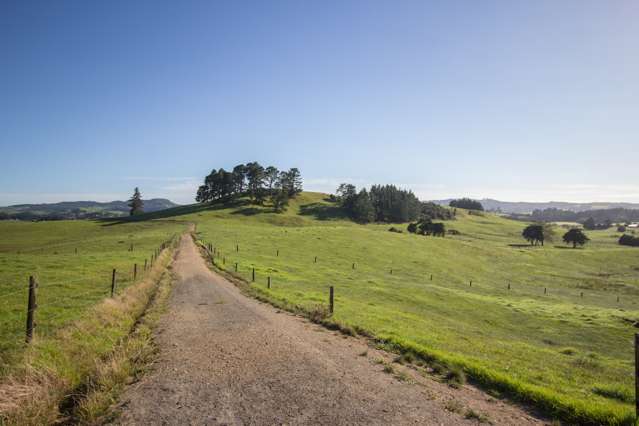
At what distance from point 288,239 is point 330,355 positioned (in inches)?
2266

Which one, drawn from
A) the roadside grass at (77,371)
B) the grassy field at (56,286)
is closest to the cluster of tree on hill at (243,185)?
the grassy field at (56,286)

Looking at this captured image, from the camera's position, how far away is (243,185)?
15400cm

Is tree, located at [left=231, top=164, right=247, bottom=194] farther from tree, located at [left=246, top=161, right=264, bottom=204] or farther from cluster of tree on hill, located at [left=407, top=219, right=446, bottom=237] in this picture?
cluster of tree on hill, located at [left=407, top=219, right=446, bottom=237]

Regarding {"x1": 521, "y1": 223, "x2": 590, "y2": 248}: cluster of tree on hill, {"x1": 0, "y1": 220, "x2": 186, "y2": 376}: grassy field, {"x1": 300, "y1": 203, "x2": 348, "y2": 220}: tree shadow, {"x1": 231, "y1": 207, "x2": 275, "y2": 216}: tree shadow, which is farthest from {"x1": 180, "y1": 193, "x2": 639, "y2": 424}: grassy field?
{"x1": 300, "y1": 203, "x2": 348, "y2": 220}: tree shadow

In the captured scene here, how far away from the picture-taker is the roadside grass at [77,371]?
7.35 meters

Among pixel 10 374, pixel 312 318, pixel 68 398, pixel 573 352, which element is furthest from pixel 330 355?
pixel 573 352

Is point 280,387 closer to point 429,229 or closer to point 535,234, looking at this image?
point 429,229

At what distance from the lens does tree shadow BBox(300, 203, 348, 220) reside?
141m

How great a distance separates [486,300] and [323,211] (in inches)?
4353

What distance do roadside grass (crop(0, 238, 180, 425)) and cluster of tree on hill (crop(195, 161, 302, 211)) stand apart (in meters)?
126

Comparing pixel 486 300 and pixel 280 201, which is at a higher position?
pixel 280 201

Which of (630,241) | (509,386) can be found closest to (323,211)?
(630,241)

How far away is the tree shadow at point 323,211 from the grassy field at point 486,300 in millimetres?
46012

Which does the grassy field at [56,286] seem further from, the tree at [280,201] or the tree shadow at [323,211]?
the tree shadow at [323,211]
